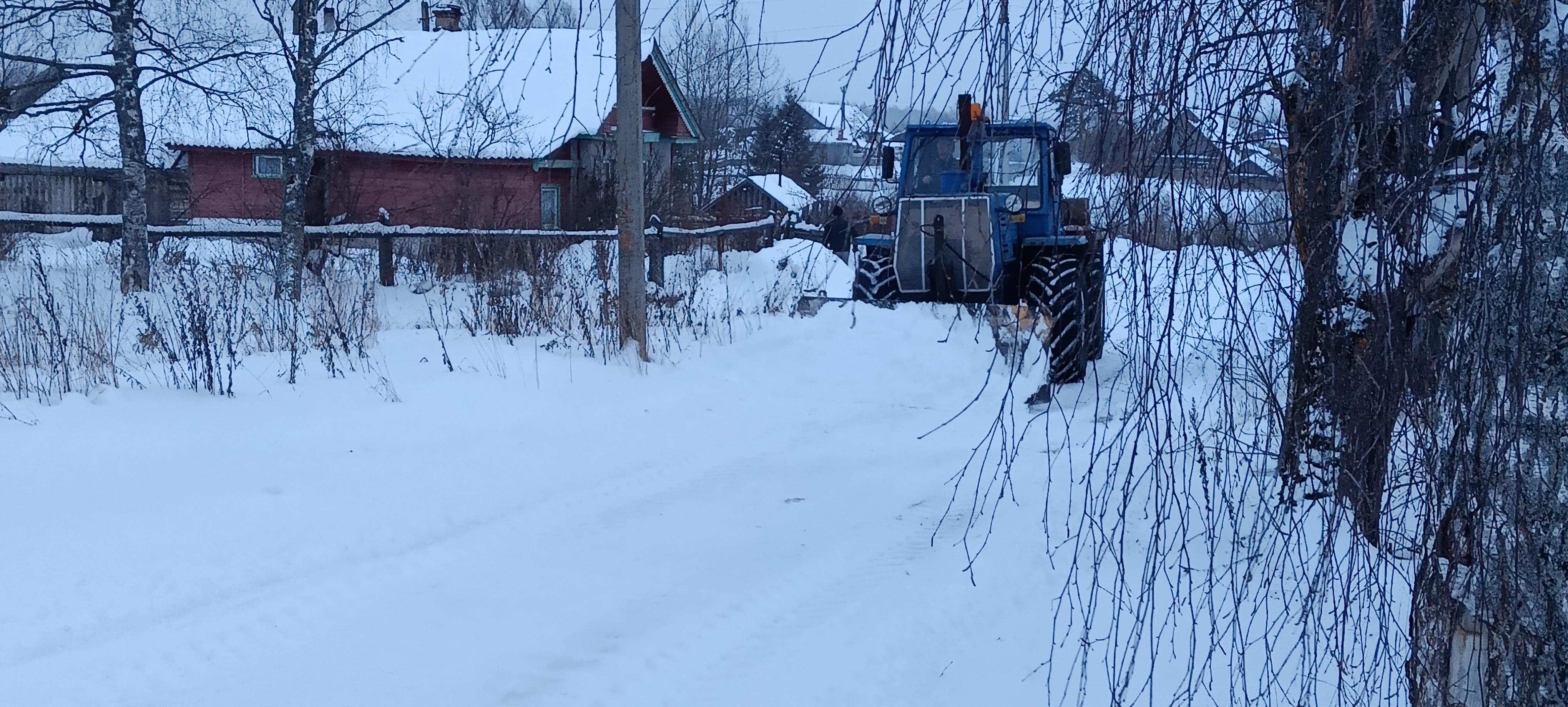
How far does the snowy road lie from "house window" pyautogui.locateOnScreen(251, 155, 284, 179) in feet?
73.7

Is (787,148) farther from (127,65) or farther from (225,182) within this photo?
(225,182)

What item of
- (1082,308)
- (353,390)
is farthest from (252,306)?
(1082,308)

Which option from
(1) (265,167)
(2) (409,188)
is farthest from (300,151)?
(1) (265,167)

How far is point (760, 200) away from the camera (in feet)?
137

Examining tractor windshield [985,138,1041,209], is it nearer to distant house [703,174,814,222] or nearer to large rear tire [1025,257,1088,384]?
large rear tire [1025,257,1088,384]

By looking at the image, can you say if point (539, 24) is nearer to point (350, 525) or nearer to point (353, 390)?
point (350, 525)

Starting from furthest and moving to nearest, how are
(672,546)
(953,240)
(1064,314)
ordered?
(953,240)
(672,546)
(1064,314)

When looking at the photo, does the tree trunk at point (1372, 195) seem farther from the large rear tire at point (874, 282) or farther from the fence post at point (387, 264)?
the fence post at point (387, 264)

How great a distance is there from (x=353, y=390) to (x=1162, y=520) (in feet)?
21.9

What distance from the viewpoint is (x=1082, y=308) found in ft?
8.49

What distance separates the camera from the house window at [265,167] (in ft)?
94.4

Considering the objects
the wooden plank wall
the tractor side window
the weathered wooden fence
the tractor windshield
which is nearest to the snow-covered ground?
the tractor windshield

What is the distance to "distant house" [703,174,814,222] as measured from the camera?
22.2ft

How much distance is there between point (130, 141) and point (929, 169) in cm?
1062
